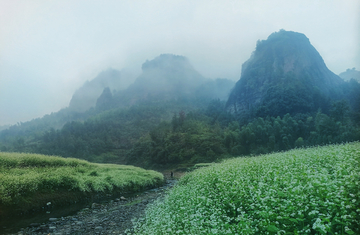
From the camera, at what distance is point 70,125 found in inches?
→ 5960

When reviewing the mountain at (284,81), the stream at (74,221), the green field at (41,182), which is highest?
the mountain at (284,81)

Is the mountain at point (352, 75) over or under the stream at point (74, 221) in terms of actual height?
over

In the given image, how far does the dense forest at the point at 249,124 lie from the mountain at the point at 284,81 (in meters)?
0.47

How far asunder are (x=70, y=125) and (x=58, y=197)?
485 ft

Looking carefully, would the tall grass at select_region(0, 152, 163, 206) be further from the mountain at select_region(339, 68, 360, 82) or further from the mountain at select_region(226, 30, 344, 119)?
the mountain at select_region(339, 68, 360, 82)

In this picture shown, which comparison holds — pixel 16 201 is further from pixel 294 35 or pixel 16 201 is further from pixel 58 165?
pixel 294 35

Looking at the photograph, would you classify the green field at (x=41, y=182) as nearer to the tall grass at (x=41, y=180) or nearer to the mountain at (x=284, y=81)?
the tall grass at (x=41, y=180)

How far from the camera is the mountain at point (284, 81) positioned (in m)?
110

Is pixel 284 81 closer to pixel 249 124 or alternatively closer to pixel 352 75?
pixel 249 124

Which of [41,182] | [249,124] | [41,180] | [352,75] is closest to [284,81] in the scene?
[249,124]

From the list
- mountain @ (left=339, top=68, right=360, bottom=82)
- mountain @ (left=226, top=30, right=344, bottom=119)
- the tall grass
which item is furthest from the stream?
mountain @ (left=339, top=68, right=360, bottom=82)

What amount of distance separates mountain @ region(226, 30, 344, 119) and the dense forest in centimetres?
47

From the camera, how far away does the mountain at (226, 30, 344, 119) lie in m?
110

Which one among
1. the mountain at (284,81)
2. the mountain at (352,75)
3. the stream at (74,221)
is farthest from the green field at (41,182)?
the mountain at (352,75)
